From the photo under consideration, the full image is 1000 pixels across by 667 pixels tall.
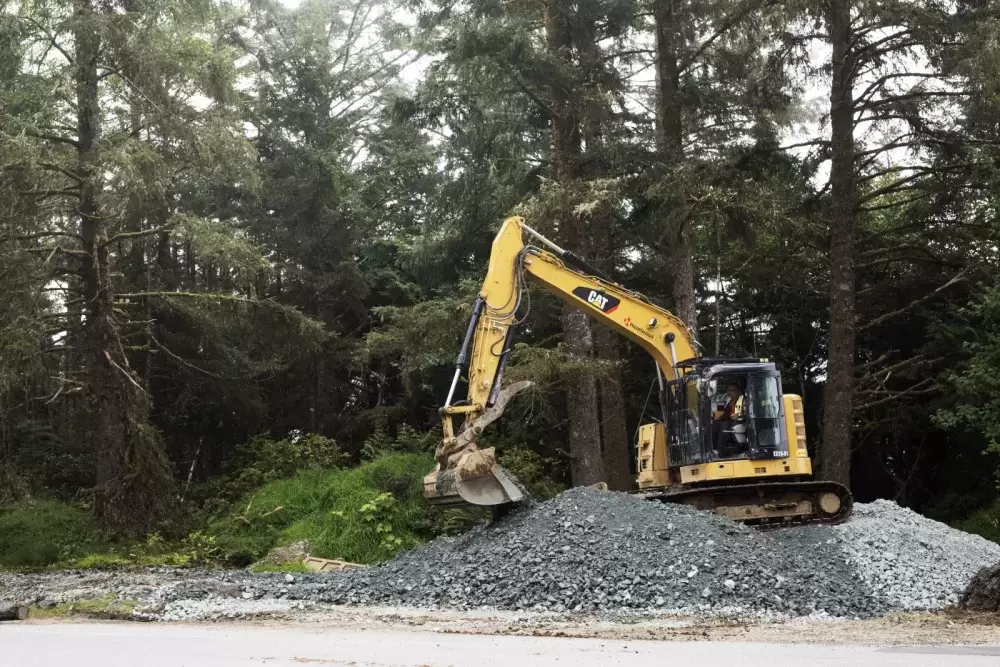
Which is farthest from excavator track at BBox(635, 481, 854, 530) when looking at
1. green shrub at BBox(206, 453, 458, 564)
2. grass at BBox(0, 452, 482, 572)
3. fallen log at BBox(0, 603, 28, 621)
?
fallen log at BBox(0, 603, 28, 621)

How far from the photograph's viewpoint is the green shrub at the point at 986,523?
17719 mm

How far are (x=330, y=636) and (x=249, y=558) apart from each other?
9165mm

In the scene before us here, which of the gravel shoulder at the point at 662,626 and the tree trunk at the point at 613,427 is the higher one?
the tree trunk at the point at 613,427

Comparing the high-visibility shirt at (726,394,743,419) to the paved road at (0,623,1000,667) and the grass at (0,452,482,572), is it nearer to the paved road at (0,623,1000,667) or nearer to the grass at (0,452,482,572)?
the grass at (0,452,482,572)

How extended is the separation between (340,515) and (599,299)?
6.02 metres

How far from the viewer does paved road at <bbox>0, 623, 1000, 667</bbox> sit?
6406mm

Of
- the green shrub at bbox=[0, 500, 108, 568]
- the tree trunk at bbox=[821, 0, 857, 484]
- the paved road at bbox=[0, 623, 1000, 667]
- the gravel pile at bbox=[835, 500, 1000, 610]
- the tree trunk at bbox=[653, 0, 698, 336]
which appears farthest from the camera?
the tree trunk at bbox=[821, 0, 857, 484]

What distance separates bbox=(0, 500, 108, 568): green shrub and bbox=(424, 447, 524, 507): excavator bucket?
24.5ft

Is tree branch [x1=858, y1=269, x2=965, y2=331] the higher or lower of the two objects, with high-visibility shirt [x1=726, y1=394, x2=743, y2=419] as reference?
higher

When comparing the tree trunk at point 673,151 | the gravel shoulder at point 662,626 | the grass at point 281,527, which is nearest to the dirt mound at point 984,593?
the gravel shoulder at point 662,626

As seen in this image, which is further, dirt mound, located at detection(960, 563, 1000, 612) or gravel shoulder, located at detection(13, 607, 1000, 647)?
dirt mound, located at detection(960, 563, 1000, 612)

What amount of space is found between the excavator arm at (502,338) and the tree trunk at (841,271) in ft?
14.2

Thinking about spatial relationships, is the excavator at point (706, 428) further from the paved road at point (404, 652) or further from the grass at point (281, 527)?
the paved road at point (404, 652)

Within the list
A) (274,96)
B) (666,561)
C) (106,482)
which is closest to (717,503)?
(666,561)
